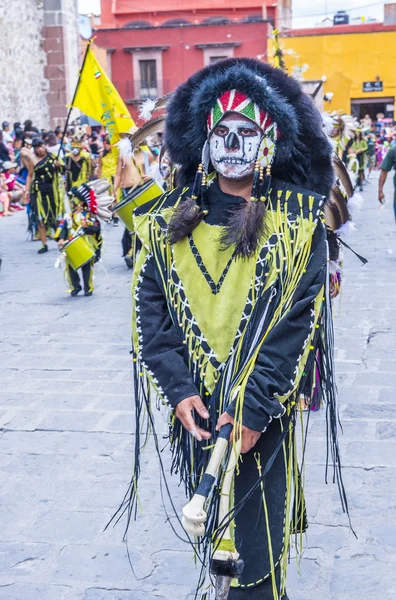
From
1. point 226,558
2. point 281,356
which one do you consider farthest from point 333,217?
point 226,558

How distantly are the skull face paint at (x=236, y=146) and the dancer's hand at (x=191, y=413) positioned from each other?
2.31ft

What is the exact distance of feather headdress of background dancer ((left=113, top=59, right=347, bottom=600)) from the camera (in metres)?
2.60

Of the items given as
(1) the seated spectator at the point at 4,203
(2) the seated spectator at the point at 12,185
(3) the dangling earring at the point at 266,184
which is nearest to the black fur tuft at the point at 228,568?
(3) the dangling earring at the point at 266,184

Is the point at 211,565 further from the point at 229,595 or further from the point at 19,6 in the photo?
the point at 19,6

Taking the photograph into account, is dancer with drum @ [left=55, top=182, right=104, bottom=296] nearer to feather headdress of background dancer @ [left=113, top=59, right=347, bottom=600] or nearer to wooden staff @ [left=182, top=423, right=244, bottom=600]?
feather headdress of background dancer @ [left=113, top=59, right=347, bottom=600]

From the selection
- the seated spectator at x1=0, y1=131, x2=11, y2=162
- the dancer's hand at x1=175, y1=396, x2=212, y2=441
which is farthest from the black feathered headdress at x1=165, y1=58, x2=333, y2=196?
the seated spectator at x1=0, y1=131, x2=11, y2=162

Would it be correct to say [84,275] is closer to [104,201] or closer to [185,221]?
[104,201]

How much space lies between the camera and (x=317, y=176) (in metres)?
2.87

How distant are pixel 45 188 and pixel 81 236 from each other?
407cm

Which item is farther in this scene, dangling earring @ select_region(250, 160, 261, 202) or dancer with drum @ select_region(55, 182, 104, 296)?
dancer with drum @ select_region(55, 182, 104, 296)

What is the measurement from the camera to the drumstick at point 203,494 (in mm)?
2291

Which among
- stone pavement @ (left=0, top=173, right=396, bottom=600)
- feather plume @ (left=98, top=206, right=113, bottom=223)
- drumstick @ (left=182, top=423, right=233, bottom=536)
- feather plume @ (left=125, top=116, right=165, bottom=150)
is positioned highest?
feather plume @ (left=125, top=116, right=165, bottom=150)

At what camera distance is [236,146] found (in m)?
2.71

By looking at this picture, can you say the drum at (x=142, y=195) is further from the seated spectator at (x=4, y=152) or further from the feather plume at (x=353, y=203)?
the seated spectator at (x=4, y=152)
